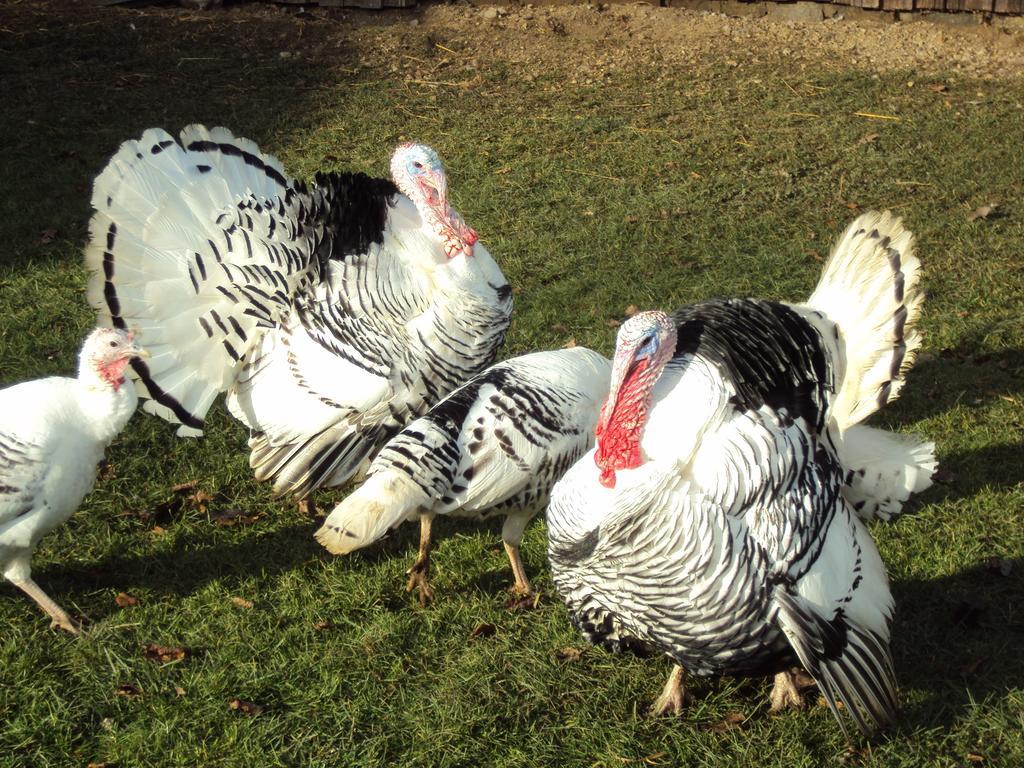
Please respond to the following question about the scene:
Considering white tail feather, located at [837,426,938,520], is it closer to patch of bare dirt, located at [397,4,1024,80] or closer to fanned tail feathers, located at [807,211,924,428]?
fanned tail feathers, located at [807,211,924,428]

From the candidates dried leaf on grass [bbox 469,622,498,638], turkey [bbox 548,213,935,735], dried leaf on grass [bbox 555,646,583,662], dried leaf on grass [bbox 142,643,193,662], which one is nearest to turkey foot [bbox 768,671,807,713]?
turkey [bbox 548,213,935,735]

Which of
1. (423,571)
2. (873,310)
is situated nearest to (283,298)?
(423,571)

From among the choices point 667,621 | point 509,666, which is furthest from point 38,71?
point 667,621

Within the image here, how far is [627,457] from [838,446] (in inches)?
39.6

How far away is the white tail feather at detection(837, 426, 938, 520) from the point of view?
3.84 meters

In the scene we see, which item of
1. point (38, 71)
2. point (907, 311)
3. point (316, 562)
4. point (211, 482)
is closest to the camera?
point (907, 311)

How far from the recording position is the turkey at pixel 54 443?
360 cm

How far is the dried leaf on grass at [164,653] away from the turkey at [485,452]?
0.73 metres

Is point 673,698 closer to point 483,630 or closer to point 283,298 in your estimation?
point 483,630

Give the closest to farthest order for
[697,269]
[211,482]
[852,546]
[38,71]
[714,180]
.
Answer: [852,546], [211,482], [697,269], [714,180], [38,71]

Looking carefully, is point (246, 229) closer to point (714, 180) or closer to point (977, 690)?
point (977, 690)

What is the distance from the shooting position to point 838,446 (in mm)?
3717

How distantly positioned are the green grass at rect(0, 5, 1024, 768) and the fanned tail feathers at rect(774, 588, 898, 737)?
290 mm

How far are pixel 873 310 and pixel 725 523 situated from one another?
3.74 ft
